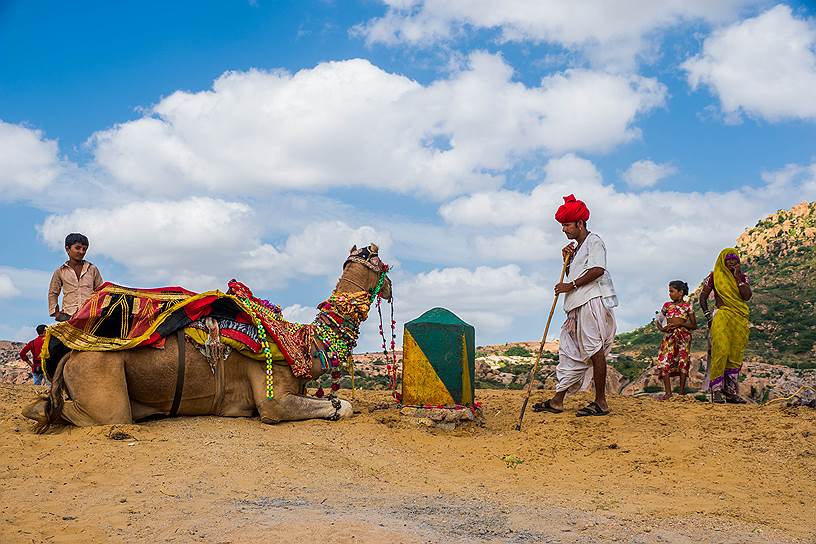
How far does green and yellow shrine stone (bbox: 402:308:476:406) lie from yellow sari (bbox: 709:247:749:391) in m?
4.03

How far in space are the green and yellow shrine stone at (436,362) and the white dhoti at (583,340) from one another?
1328 millimetres

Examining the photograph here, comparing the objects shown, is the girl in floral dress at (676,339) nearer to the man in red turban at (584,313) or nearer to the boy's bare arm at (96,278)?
the man in red turban at (584,313)

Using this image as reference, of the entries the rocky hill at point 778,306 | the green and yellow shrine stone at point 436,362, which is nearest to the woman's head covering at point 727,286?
the green and yellow shrine stone at point 436,362

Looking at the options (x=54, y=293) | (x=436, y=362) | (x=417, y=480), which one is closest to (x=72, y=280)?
(x=54, y=293)

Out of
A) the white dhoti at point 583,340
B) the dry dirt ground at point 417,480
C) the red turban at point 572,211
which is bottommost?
the dry dirt ground at point 417,480

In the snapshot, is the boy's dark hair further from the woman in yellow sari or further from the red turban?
the woman in yellow sari

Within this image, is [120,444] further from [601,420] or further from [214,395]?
[601,420]

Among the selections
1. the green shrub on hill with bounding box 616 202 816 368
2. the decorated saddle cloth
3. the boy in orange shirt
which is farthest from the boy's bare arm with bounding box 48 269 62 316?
the green shrub on hill with bounding box 616 202 816 368

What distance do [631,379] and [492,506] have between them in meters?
11.7

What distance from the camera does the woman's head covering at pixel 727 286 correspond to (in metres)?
10.1

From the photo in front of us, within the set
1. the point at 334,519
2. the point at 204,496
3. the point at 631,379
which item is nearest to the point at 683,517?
the point at 334,519

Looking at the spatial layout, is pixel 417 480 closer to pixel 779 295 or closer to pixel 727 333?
pixel 727 333

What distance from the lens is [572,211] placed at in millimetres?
8594

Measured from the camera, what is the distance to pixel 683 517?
17.4 feet
